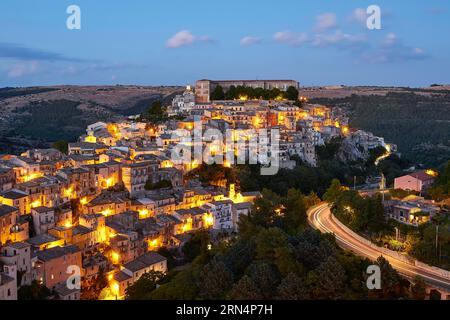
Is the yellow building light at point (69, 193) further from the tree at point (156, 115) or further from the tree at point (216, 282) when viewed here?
the tree at point (156, 115)

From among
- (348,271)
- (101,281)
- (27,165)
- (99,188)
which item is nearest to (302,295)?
(348,271)

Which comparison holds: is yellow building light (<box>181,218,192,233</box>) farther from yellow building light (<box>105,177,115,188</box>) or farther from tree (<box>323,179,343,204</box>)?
tree (<box>323,179,343,204</box>)

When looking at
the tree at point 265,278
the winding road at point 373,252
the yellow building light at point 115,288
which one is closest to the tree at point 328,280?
the tree at point 265,278

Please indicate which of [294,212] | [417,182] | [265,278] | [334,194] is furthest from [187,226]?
[417,182]

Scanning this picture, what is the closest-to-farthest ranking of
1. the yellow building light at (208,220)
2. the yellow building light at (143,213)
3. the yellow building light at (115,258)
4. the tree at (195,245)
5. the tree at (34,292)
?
the tree at (34,292) < the yellow building light at (115,258) < the tree at (195,245) < the yellow building light at (143,213) < the yellow building light at (208,220)

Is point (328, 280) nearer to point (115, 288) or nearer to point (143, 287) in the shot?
point (143, 287)

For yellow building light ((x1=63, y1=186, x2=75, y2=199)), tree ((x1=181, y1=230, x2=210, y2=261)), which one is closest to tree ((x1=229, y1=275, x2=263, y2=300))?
tree ((x1=181, y1=230, x2=210, y2=261))
